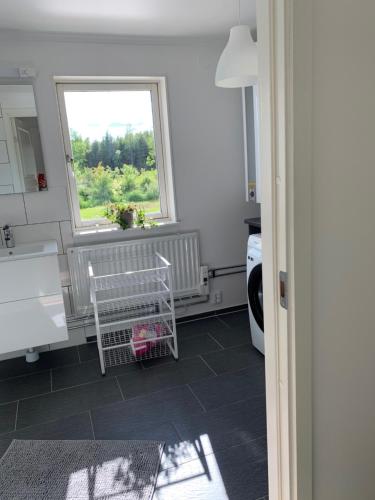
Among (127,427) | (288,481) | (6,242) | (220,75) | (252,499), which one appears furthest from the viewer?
(6,242)

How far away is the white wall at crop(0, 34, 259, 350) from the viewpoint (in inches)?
106

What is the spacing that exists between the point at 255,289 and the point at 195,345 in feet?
2.18

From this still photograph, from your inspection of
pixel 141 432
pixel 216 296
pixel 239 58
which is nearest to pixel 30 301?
pixel 141 432

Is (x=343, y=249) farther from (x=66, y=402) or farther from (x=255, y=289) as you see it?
(x=66, y=402)

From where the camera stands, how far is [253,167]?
3.13 meters

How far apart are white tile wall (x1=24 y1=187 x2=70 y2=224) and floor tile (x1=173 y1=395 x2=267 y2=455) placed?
1.66m

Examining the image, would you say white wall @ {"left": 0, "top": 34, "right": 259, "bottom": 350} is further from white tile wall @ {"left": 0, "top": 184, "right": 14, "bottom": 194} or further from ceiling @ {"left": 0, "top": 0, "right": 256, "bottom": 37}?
ceiling @ {"left": 0, "top": 0, "right": 256, "bottom": 37}

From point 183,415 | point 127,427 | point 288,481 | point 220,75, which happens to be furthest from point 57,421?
point 220,75

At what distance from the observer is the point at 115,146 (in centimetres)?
305

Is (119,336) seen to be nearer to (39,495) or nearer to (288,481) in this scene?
(39,495)

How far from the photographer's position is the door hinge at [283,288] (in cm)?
93

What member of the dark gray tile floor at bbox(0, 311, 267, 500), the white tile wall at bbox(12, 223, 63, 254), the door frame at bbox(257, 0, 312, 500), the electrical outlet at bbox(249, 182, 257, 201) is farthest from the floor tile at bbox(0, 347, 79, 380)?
the door frame at bbox(257, 0, 312, 500)

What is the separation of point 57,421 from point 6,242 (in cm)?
126

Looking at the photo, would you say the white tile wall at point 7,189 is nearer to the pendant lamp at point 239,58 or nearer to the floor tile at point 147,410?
the floor tile at point 147,410
